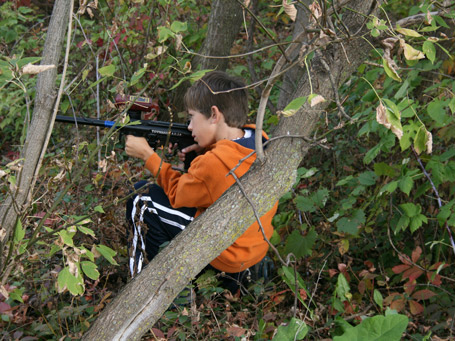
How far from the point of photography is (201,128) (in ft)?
10.4

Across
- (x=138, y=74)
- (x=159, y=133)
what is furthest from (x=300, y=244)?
(x=138, y=74)

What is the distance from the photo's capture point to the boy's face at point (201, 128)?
3166mm

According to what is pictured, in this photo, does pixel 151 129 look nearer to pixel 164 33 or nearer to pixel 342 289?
pixel 164 33

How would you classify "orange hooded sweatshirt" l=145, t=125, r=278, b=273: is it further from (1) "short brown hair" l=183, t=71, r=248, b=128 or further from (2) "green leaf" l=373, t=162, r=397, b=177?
(2) "green leaf" l=373, t=162, r=397, b=177

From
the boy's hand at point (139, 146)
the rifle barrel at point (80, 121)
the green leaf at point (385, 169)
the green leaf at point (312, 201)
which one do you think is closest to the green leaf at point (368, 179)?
the green leaf at point (385, 169)

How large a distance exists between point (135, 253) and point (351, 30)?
1631mm

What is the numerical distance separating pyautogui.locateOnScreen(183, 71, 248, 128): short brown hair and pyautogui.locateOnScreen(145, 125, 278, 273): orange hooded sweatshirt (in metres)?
0.31

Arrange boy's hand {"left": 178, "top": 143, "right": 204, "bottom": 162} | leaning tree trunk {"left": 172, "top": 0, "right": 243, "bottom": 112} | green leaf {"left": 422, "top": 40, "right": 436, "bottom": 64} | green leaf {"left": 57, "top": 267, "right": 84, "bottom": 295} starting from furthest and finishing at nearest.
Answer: leaning tree trunk {"left": 172, "top": 0, "right": 243, "bottom": 112}, boy's hand {"left": 178, "top": 143, "right": 204, "bottom": 162}, green leaf {"left": 422, "top": 40, "right": 436, "bottom": 64}, green leaf {"left": 57, "top": 267, "right": 84, "bottom": 295}

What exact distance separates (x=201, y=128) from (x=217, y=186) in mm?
475

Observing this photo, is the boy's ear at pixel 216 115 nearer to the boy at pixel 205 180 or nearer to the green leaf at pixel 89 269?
the boy at pixel 205 180

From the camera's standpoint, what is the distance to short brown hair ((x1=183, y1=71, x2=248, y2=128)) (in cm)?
315

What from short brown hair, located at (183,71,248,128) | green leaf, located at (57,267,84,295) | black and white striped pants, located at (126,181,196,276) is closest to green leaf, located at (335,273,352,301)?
black and white striped pants, located at (126,181,196,276)

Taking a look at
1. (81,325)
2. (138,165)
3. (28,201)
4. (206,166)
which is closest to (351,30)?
(206,166)

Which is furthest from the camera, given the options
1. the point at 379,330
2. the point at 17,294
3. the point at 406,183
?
the point at 406,183
